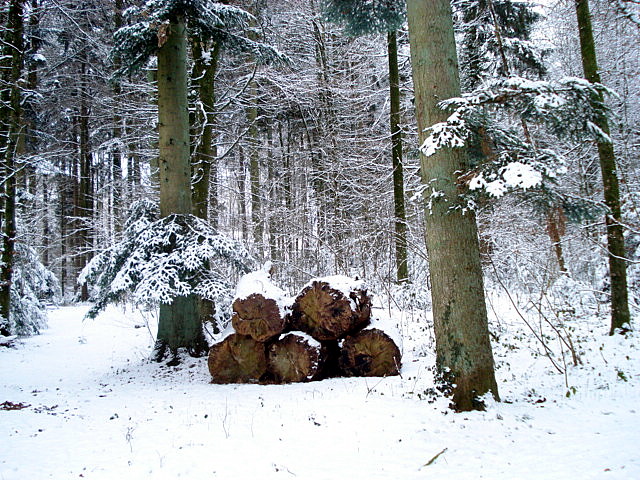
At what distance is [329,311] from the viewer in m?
5.98

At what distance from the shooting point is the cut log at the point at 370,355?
5949 millimetres

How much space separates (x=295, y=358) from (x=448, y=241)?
2907 mm

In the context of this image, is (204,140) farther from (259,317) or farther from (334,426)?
(334,426)

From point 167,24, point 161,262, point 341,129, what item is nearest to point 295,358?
point 161,262

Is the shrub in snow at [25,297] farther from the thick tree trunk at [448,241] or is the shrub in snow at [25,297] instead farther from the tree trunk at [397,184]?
the thick tree trunk at [448,241]

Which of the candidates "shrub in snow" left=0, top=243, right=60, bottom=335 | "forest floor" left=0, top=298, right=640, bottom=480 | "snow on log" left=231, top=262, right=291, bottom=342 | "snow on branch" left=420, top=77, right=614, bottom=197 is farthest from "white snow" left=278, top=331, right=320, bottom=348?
"shrub in snow" left=0, top=243, right=60, bottom=335

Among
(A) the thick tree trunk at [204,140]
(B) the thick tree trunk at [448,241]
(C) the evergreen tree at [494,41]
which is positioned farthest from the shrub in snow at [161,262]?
(C) the evergreen tree at [494,41]

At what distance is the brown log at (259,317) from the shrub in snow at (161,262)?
52 cm

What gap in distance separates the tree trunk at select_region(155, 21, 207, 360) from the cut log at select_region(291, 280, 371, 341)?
2.06 metres

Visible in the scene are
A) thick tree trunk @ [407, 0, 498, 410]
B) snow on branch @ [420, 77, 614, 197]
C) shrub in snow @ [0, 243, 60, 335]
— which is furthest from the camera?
shrub in snow @ [0, 243, 60, 335]

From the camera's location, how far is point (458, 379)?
420 centimetres

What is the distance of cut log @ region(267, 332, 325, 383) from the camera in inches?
232

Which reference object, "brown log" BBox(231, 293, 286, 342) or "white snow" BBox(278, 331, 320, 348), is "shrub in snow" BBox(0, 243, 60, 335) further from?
"white snow" BBox(278, 331, 320, 348)

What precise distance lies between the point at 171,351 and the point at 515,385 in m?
5.30
